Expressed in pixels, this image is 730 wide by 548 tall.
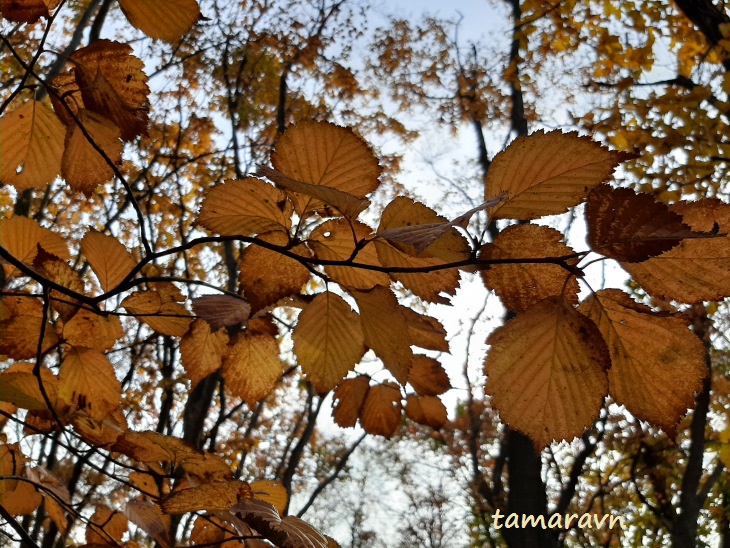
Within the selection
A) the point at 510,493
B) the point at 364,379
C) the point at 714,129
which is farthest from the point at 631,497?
the point at 364,379

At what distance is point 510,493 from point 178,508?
10.2 feet

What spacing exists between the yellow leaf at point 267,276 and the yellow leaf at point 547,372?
0.14 metres

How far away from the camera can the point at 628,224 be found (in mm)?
256

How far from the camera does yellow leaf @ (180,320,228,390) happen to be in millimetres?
515

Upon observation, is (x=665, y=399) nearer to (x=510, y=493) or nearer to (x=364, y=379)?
(x=364, y=379)

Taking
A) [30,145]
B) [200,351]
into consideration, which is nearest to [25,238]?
[30,145]

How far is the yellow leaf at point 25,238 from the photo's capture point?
0.49 meters

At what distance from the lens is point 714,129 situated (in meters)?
1.78

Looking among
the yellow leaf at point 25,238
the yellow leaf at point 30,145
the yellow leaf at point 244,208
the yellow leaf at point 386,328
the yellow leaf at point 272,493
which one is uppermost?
the yellow leaf at point 30,145

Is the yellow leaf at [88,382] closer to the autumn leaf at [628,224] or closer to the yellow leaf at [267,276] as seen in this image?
the yellow leaf at [267,276]

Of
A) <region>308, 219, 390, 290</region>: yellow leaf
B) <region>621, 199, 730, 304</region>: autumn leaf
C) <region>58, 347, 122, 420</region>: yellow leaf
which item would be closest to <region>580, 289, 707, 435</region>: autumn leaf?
<region>621, 199, 730, 304</region>: autumn leaf

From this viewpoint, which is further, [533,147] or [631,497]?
[631,497]

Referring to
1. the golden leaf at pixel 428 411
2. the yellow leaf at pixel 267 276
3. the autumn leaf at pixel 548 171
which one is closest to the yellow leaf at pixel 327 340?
the yellow leaf at pixel 267 276

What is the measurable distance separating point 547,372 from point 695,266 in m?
0.09
